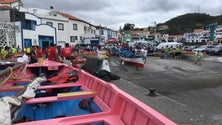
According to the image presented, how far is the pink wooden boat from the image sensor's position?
3.16m

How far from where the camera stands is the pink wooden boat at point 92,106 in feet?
10.4

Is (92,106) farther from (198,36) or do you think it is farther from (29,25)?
(198,36)

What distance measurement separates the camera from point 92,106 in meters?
4.67

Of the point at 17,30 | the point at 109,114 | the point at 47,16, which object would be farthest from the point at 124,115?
the point at 47,16

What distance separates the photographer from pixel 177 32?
160 metres

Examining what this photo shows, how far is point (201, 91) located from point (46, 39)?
3317cm

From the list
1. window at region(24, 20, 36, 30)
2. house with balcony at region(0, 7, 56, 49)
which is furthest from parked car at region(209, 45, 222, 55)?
window at region(24, 20, 36, 30)

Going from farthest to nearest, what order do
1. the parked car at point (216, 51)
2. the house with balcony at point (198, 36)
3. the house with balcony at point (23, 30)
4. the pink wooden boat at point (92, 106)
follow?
the house with balcony at point (198, 36) < the parked car at point (216, 51) < the house with balcony at point (23, 30) < the pink wooden boat at point (92, 106)

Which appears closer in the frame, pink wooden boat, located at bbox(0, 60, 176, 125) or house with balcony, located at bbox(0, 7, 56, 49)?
pink wooden boat, located at bbox(0, 60, 176, 125)

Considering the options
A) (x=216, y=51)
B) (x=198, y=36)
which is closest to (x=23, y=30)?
(x=216, y=51)

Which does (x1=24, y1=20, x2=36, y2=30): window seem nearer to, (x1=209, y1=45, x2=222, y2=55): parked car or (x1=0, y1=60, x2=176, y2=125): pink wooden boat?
(x1=209, y1=45, x2=222, y2=55): parked car

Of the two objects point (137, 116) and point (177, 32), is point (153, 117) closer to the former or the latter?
point (137, 116)

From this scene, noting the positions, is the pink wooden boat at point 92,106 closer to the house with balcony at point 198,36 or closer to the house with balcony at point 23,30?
the house with balcony at point 23,30

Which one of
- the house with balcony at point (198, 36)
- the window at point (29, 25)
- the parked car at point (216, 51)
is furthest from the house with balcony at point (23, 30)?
the house with balcony at point (198, 36)
